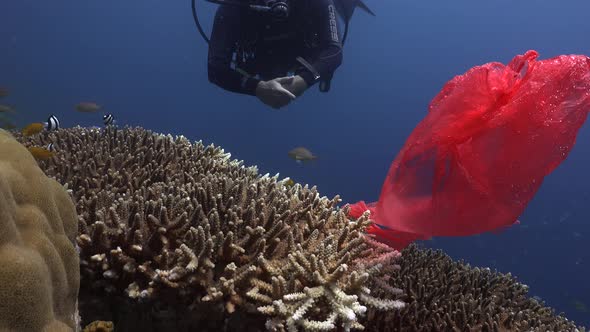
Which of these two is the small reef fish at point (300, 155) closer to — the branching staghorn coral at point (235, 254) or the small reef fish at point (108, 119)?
the small reef fish at point (108, 119)

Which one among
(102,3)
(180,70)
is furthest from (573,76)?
(102,3)

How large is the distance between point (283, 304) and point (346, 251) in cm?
55

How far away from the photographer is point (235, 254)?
2547 millimetres

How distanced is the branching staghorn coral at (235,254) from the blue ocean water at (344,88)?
31769mm

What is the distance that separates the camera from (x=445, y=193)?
2.73 meters

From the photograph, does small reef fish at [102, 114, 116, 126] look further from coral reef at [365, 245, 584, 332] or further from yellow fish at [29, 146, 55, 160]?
coral reef at [365, 245, 584, 332]

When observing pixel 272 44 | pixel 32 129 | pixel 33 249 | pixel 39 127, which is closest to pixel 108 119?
pixel 39 127

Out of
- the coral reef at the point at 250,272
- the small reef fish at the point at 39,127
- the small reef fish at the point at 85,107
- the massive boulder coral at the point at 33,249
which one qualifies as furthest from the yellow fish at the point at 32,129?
the small reef fish at the point at 85,107

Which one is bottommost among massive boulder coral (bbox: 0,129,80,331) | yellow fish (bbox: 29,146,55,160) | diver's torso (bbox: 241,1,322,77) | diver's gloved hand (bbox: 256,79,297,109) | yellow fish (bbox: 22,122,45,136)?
yellow fish (bbox: 22,122,45,136)

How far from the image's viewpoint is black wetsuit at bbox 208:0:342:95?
6.07m

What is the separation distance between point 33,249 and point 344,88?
102 m

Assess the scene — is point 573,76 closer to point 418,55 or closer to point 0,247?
point 0,247

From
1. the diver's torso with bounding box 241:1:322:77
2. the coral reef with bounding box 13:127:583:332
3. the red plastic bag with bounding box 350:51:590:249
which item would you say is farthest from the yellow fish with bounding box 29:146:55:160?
the diver's torso with bounding box 241:1:322:77

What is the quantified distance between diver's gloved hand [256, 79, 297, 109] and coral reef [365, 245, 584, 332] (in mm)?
2595
